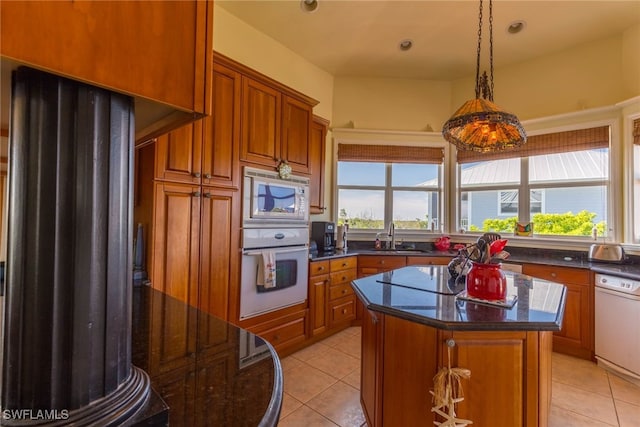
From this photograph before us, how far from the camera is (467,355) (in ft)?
4.18

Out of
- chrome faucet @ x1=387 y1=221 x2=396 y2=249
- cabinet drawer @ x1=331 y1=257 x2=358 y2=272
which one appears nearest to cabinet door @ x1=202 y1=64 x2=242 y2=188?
cabinet drawer @ x1=331 y1=257 x2=358 y2=272

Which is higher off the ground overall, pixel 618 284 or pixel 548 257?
pixel 548 257

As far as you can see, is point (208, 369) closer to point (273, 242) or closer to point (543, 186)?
point (273, 242)

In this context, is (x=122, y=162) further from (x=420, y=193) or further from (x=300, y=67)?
(x=420, y=193)

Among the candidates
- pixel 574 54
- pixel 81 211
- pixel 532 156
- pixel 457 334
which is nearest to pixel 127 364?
pixel 81 211

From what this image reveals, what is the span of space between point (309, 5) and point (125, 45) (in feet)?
9.28

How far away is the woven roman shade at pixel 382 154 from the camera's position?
395cm

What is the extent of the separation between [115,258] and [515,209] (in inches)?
166

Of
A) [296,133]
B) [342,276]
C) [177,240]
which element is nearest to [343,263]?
[342,276]

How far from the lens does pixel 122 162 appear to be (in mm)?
493

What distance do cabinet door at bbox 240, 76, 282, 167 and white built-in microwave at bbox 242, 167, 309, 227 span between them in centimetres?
14

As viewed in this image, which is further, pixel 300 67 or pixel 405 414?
pixel 300 67

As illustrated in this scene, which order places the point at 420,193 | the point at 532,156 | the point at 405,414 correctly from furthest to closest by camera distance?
the point at 420,193 → the point at 532,156 → the point at 405,414

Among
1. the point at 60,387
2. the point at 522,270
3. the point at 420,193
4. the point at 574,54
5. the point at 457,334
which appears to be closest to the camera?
the point at 60,387
